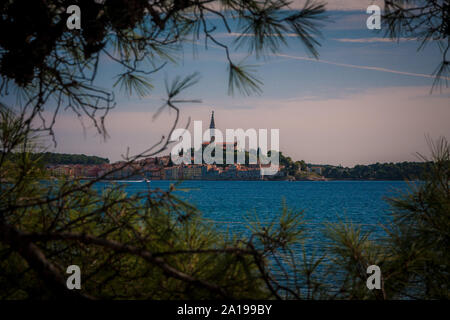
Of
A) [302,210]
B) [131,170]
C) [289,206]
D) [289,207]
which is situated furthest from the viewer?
[289,206]

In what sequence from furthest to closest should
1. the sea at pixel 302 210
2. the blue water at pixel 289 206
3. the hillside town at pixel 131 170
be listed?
the blue water at pixel 289 206 < the sea at pixel 302 210 < the hillside town at pixel 131 170

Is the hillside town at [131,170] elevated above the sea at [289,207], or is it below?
above

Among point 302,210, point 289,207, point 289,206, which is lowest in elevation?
point 289,206

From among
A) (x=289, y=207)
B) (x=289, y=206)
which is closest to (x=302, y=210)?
(x=289, y=207)

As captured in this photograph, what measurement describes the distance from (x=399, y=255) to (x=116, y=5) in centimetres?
144

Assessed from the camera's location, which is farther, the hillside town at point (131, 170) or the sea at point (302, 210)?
the sea at point (302, 210)

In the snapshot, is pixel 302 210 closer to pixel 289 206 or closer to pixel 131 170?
pixel 131 170

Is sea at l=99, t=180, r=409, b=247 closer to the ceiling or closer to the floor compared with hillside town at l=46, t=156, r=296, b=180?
closer to the floor

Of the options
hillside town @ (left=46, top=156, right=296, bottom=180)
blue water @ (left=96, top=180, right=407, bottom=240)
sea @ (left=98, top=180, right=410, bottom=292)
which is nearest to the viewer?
hillside town @ (left=46, top=156, right=296, bottom=180)

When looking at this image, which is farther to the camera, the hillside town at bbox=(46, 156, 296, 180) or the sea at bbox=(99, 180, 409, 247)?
the sea at bbox=(99, 180, 409, 247)

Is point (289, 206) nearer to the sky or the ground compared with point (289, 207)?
nearer to the ground

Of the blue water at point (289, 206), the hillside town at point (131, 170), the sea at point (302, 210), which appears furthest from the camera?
the blue water at point (289, 206)

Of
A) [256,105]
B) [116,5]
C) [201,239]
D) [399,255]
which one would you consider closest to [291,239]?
[201,239]

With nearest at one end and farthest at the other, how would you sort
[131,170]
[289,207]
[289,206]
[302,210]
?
[131,170] < [302,210] < [289,207] < [289,206]
